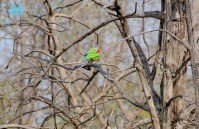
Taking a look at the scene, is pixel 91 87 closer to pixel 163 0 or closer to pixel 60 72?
pixel 60 72

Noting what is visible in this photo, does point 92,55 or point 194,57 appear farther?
point 92,55

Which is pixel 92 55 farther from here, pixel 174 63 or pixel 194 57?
pixel 194 57

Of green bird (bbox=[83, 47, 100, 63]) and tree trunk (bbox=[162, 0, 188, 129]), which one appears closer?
tree trunk (bbox=[162, 0, 188, 129])

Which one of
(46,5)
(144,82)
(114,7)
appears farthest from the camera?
(46,5)

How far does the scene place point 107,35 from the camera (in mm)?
11000

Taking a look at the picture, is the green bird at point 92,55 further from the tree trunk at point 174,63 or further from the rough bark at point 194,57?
the rough bark at point 194,57

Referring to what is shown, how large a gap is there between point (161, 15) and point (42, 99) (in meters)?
2.08

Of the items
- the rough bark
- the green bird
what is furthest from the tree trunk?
the green bird

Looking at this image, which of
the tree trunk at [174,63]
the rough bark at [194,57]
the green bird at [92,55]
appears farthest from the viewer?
the green bird at [92,55]

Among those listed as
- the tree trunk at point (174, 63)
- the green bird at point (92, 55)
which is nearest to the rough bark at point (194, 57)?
the tree trunk at point (174, 63)

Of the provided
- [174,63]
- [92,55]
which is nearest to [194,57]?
[174,63]

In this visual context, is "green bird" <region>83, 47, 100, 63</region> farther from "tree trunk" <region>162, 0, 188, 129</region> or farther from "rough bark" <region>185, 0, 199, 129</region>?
"rough bark" <region>185, 0, 199, 129</region>

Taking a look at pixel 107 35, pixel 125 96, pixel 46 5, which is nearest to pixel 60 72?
pixel 46 5

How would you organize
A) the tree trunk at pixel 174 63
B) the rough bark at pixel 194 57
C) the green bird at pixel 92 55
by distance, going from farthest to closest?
the green bird at pixel 92 55 → the tree trunk at pixel 174 63 → the rough bark at pixel 194 57
